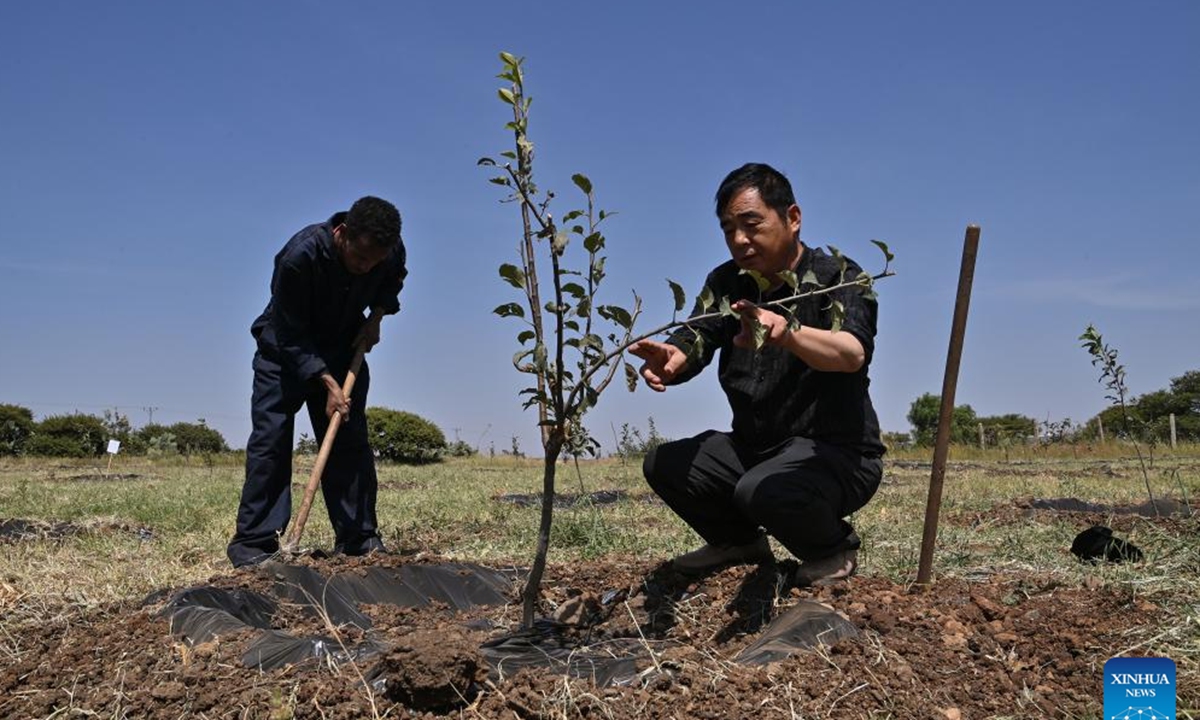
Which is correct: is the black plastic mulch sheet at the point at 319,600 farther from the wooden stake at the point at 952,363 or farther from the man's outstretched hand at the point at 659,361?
the wooden stake at the point at 952,363

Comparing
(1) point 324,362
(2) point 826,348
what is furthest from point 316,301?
(2) point 826,348

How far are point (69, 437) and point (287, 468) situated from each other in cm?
2003

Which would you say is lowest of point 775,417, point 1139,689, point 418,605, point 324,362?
point 418,605

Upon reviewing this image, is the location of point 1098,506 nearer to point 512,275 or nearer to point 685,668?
point 685,668

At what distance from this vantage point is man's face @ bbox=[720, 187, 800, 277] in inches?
117

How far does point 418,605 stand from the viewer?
352 centimetres

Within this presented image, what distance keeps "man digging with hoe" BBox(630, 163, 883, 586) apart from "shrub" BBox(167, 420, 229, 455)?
78.3ft

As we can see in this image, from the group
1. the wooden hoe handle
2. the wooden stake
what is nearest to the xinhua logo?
the wooden stake

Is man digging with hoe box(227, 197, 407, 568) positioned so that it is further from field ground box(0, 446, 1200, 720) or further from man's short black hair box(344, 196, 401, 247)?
field ground box(0, 446, 1200, 720)

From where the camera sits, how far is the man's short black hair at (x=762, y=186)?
118 inches

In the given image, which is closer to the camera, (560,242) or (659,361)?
(560,242)

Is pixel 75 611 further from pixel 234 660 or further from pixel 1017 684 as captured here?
pixel 1017 684

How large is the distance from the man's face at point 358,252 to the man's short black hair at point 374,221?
0.02m

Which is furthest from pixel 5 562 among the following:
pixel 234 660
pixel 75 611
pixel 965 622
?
pixel 965 622
